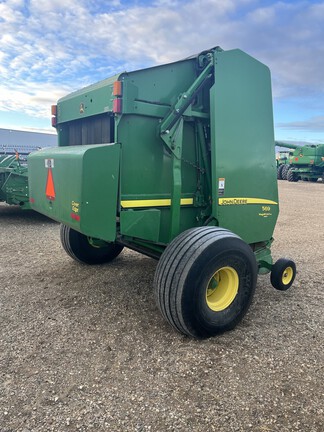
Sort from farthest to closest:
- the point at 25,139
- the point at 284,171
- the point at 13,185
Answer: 1. the point at 25,139
2. the point at 284,171
3. the point at 13,185

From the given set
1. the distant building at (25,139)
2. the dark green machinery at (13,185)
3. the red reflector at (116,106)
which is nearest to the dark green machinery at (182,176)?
the red reflector at (116,106)

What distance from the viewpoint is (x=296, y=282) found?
4406 mm

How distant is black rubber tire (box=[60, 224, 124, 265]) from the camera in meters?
4.57

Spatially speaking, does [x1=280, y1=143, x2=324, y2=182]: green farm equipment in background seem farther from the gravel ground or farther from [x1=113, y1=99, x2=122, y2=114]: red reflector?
[x1=113, y1=99, x2=122, y2=114]: red reflector

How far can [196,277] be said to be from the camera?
2811 mm

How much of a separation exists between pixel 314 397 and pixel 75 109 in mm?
3102

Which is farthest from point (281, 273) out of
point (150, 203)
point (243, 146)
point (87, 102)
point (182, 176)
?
point (87, 102)

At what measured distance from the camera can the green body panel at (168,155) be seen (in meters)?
2.97

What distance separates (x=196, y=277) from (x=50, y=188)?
160cm

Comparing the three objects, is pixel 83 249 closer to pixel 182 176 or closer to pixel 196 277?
pixel 182 176

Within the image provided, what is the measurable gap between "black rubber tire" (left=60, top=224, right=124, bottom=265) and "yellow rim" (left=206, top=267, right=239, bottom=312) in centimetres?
182

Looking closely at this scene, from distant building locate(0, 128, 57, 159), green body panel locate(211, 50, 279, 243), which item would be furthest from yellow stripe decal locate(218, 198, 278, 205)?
distant building locate(0, 128, 57, 159)

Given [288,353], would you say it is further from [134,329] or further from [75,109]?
[75,109]

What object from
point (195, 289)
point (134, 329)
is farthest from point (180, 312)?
point (134, 329)
